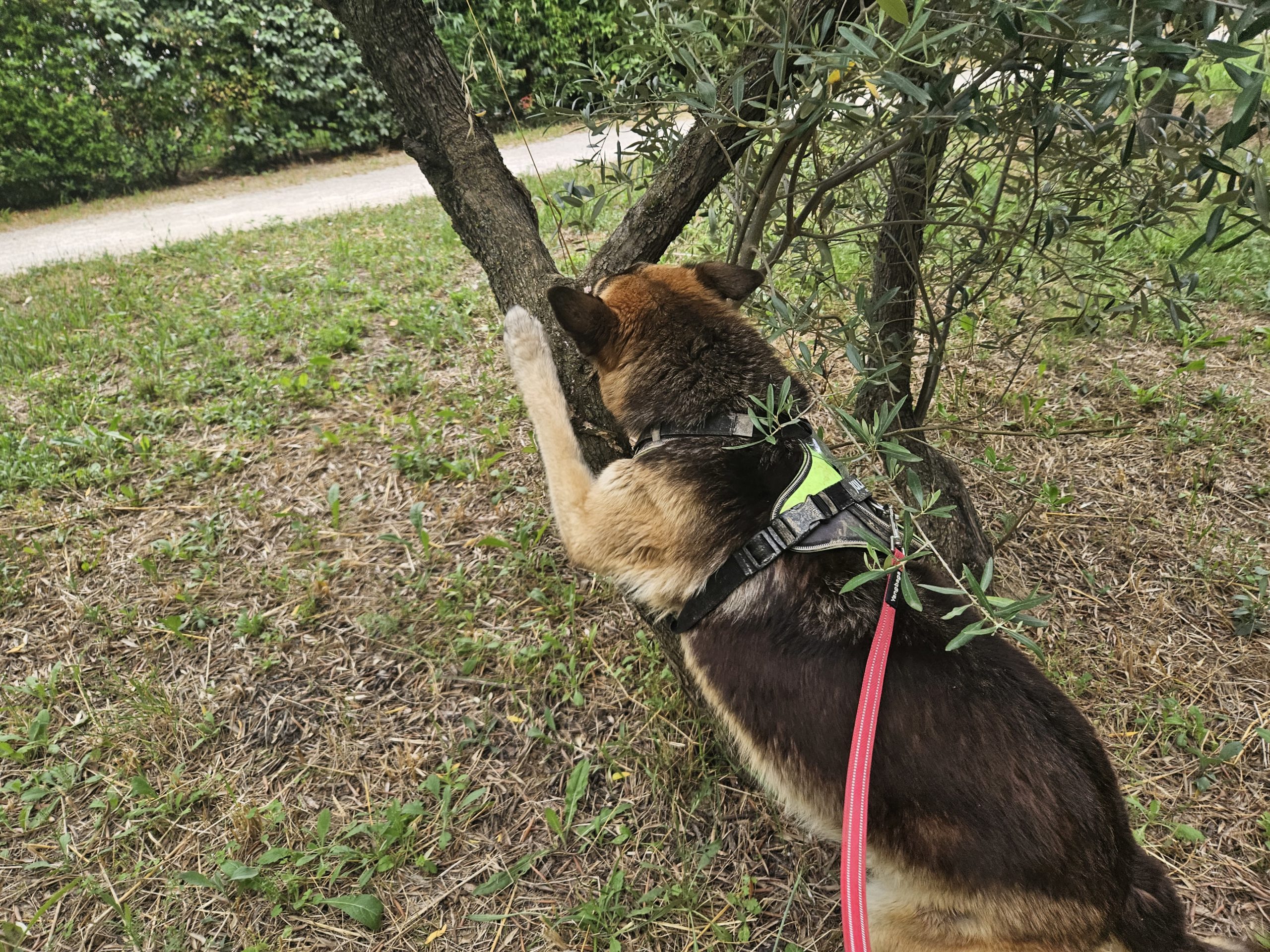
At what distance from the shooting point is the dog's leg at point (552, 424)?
2527 millimetres

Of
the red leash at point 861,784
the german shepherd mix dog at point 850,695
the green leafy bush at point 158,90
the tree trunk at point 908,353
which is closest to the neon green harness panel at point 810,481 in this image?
the german shepherd mix dog at point 850,695

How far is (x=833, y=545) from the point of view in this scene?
199 centimetres

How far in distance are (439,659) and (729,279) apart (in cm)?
214

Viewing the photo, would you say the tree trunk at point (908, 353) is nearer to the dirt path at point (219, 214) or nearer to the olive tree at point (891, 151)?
the olive tree at point (891, 151)

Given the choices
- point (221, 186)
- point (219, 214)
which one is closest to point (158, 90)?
point (221, 186)

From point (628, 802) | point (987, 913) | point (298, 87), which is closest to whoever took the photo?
point (987, 913)

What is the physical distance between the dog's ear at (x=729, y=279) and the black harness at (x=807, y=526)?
2.43 feet

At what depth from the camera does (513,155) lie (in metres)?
11.5

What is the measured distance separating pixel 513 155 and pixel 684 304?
1051cm

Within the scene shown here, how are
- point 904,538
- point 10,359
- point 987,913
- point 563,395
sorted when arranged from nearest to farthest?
point 904,538 → point 987,913 → point 563,395 → point 10,359

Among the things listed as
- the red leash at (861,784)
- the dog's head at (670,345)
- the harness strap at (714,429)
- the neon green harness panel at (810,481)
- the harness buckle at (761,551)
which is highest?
the dog's head at (670,345)

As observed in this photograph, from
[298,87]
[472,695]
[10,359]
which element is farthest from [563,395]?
[298,87]

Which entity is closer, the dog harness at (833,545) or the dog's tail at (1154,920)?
the dog harness at (833,545)

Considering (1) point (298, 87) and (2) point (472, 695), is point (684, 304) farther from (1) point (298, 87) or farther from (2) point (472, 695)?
(1) point (298, 87)
